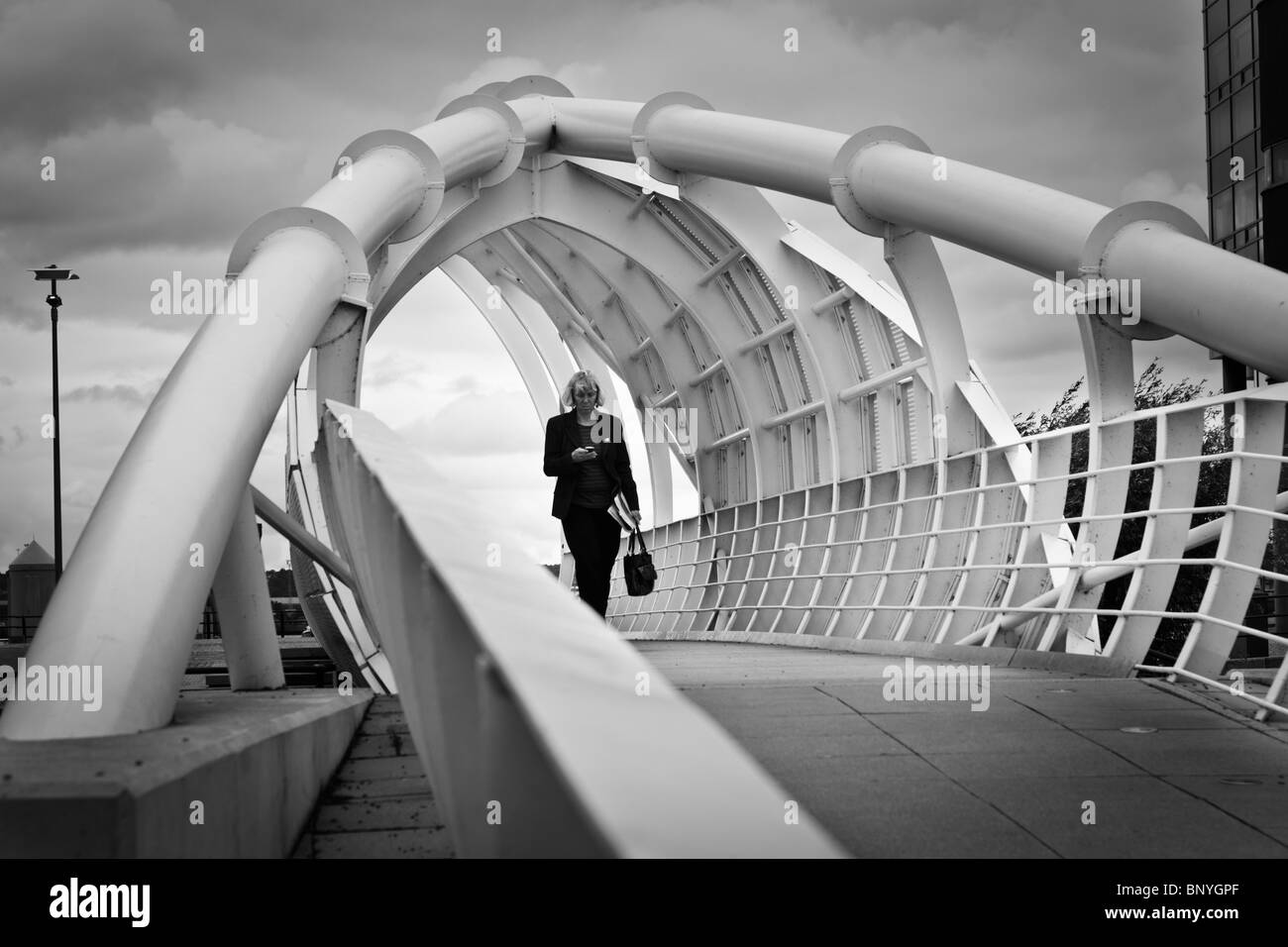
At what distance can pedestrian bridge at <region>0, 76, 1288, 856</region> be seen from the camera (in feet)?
7.77

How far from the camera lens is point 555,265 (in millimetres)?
21562

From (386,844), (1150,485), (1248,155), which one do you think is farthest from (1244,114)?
(386,844)

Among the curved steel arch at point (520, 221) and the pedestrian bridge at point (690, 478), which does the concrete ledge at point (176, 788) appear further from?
the curved steel arch at point (520, 221)

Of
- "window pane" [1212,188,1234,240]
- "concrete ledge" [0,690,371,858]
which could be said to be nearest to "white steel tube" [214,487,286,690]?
"concrete ledge" [0,690,371,858]

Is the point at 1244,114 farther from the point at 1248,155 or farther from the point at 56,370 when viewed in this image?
the point at 56,370

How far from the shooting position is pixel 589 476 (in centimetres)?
961

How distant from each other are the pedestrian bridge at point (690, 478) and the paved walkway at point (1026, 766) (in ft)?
0.23

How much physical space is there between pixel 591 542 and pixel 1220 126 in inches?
1576

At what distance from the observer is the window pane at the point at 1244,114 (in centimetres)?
4125
